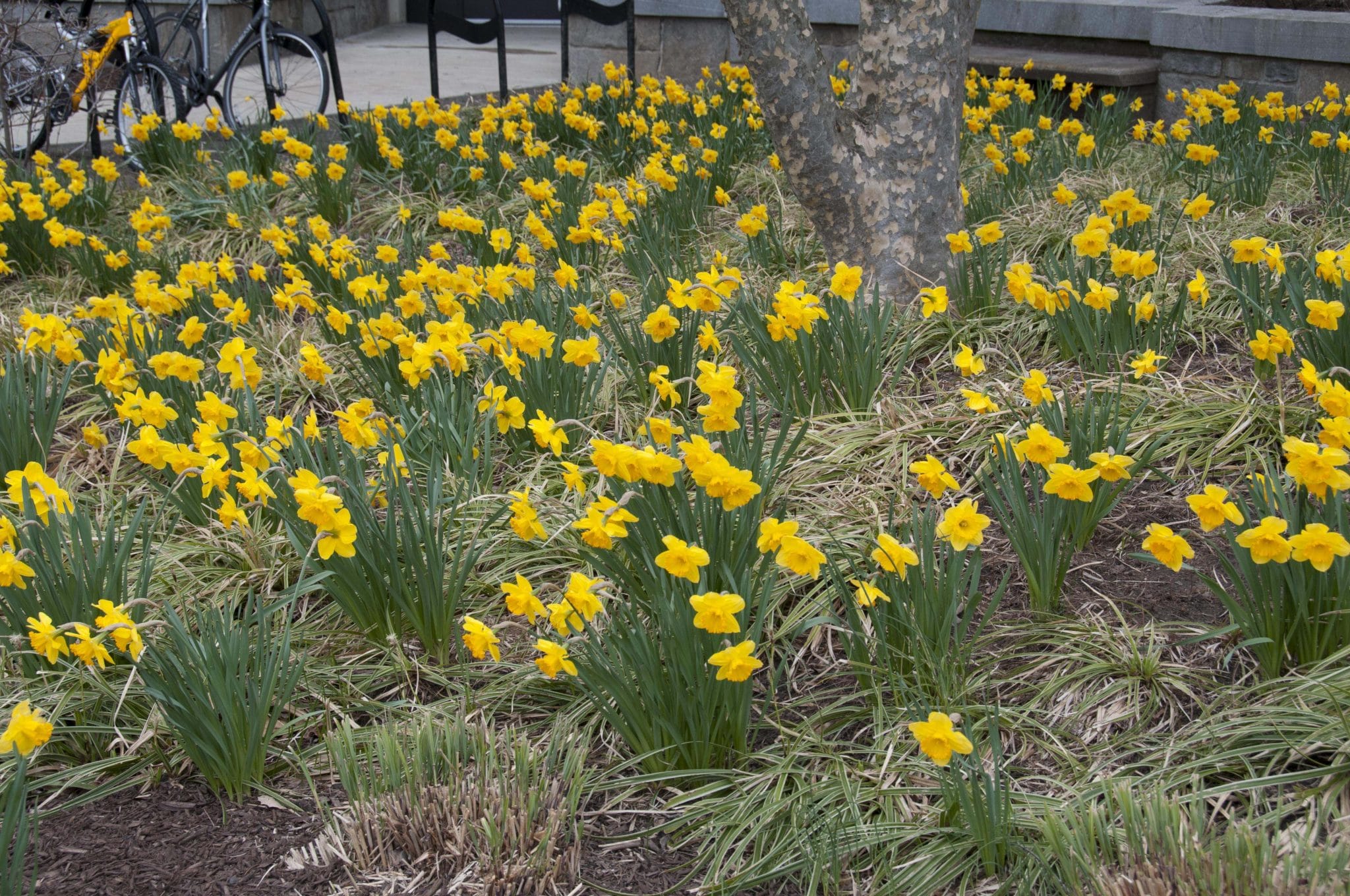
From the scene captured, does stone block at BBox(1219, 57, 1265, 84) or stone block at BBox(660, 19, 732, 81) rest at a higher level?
stone block at BBox(660, 19, 732, 81)

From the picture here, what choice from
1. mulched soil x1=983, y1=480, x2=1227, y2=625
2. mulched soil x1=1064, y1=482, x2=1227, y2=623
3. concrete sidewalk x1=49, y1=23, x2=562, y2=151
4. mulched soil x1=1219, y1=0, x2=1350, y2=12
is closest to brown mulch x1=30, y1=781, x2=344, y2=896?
mulched soil x1=983, y1=480, x2=1227, y2=625

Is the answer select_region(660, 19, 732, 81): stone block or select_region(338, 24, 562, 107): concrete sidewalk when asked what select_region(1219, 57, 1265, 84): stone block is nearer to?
select_region(660, 19, 732, 81): stone block

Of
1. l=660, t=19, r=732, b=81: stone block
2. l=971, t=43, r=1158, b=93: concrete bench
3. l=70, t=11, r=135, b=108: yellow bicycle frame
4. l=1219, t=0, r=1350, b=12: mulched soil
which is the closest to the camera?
l=70, t=11, r=135, b=108: yellow bicycle frame

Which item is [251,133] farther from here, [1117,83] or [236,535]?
[1117,83]

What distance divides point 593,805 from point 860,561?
742 mm

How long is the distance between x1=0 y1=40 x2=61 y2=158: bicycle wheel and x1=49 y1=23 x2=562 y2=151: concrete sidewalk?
16.1 inches

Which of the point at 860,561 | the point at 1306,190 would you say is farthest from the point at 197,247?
the point at 1306,190

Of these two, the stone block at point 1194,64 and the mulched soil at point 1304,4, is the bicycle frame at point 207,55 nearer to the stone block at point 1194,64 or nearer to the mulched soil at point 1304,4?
the stone block at point 1194,64

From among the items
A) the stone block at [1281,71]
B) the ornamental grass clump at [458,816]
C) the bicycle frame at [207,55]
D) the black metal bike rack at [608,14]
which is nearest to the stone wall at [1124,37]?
the stone block at [1281,71]

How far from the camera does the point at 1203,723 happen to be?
1.99 meters

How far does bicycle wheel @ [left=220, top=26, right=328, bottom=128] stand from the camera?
23.5 ft

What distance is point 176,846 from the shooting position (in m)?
1.96

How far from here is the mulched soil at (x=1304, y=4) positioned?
757 centimetres

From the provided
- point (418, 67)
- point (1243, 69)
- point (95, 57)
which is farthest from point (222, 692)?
point (418, 67)
